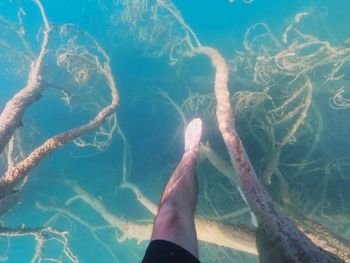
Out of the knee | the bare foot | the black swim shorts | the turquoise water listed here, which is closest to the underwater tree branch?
Result: the turquoise water

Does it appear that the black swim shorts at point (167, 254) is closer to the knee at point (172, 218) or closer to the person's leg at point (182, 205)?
the person's leg at point (182, 205)

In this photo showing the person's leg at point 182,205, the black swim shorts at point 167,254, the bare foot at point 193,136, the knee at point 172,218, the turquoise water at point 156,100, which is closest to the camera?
the black swim shorts at point 167,254

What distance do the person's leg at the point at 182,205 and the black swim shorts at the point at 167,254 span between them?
0.11 m

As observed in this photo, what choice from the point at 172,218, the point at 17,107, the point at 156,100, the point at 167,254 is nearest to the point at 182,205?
the point at 172,218

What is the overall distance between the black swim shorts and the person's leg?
0.37 feet

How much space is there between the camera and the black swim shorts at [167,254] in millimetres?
1850

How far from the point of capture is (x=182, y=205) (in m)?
2.71

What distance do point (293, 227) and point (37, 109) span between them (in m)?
8.27

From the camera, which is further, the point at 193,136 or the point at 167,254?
the point at 193,136

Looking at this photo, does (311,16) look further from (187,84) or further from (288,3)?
(187,84)

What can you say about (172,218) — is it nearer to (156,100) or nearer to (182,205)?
(182,205)

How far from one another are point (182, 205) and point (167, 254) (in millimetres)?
835

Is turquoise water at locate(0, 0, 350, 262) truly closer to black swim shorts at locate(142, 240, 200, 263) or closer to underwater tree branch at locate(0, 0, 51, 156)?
underwater tree branch at locate(0, 0, 51, 156)

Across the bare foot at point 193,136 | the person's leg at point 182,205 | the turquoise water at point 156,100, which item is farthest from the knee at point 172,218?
the turquoise water at point 156,100
